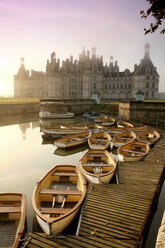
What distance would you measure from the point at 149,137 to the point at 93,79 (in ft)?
219

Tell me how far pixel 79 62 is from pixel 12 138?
7505cm

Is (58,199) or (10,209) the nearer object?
(10,209)

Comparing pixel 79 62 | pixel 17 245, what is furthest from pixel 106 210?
pixel 79 62

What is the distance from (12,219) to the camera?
7.53 meters

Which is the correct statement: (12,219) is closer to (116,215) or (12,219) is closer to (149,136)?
(116,215)

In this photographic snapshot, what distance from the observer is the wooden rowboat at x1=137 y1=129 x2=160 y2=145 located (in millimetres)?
20661

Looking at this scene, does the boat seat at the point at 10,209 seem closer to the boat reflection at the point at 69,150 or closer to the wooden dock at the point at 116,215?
the wooden dock at the point at 116,215

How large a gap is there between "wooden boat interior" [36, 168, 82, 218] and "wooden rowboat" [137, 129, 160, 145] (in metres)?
11.9

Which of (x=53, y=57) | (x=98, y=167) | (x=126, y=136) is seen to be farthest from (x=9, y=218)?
(x=53, y=57)

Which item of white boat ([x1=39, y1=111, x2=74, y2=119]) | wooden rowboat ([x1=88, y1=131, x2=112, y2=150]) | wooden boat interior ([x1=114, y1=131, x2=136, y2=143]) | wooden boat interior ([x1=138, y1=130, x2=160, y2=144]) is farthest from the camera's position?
white boat ([x1=39, y1=111, x2=74, y2=119])

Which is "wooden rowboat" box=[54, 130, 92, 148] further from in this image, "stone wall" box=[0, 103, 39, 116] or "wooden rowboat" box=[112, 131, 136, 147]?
"stone wall" box=[0, 103, 39, 116]

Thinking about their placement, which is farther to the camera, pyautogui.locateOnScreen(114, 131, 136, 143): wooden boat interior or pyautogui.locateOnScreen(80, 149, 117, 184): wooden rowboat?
pyautogui.locateOnScreen(114, 131, 136, 143): wooden boat interior

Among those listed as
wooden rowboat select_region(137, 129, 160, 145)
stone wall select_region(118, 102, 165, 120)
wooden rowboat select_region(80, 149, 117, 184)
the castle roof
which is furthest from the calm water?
the castle roof

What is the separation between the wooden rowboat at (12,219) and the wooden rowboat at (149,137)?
1546cm
